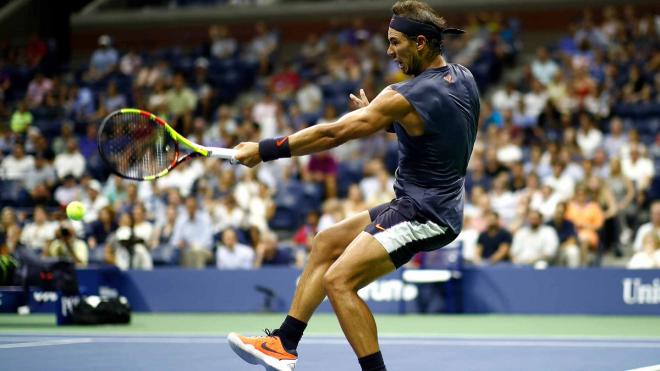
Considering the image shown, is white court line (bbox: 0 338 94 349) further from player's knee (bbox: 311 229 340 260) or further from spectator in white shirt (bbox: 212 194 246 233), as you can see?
spectator in white shirt (bbox: 212 194 246 233)

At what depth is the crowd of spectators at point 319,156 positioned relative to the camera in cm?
1459

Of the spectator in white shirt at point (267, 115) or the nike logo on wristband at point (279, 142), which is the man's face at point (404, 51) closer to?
the nike logo on wristband at point (279, 142)

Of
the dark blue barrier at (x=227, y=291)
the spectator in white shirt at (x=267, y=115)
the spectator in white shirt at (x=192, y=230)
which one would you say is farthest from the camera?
the spectator in white shirt at (x=267, y=115)

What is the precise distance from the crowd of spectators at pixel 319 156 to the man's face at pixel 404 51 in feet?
27.4

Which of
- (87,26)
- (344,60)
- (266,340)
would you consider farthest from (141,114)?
(87,26)

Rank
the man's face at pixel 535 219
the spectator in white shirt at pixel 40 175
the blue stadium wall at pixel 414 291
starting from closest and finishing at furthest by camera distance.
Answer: the blue stadium wall at pixel 414 291 < the man's face at pixel 535 219 < the spectator in white shirt at pixel 40 175

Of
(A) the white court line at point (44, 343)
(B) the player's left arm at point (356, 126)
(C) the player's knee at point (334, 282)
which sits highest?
(B) the player's left arm at point (356, 126)

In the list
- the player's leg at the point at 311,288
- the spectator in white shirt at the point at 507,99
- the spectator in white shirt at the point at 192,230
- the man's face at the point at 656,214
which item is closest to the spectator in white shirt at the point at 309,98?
the spectator in white shirt at the point at 507,99

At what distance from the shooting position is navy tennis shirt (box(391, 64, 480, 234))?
5.70 m

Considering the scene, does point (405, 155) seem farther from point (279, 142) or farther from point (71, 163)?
point (71, 163)

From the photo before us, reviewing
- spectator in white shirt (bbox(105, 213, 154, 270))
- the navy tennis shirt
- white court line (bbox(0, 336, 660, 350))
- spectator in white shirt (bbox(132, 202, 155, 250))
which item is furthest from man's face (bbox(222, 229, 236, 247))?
the navy tennis shirt

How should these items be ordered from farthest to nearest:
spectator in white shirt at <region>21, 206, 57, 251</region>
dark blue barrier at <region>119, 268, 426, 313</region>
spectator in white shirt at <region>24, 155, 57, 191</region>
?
spectator in white shirt at <region>24, 155, 57, 191</region> → spectator in white shirt at <region>21, 206, 57, 251</region> → dark blue barrier at <region>119, 268, 426, 313</region>

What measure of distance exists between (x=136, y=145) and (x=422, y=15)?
2331 mm

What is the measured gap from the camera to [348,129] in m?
5.56
